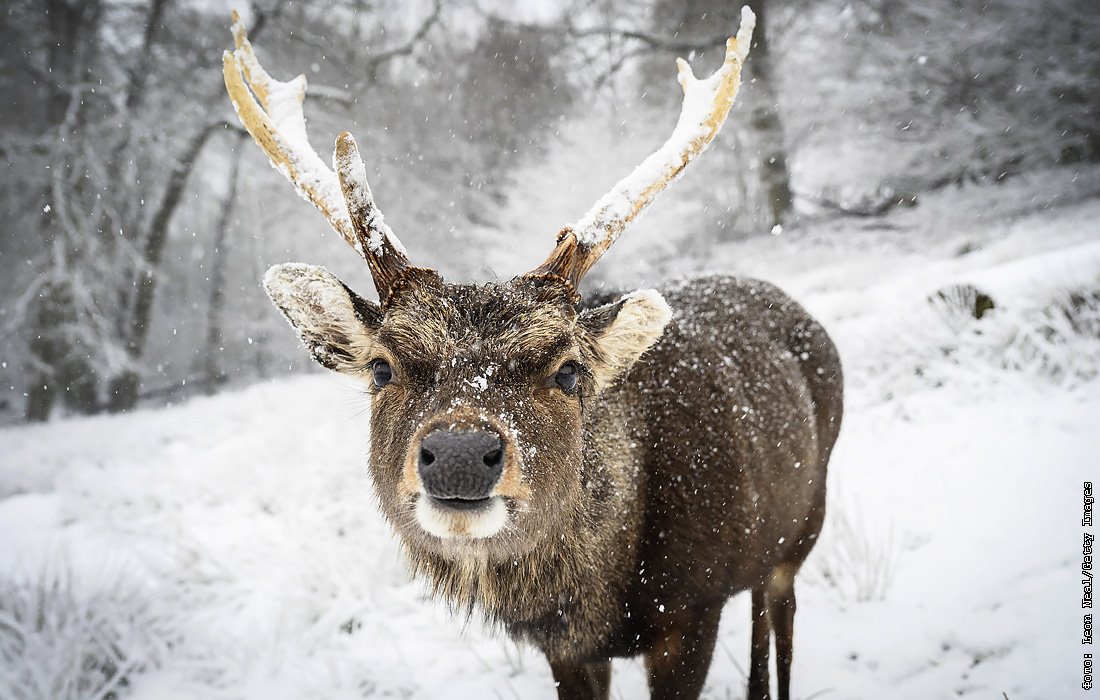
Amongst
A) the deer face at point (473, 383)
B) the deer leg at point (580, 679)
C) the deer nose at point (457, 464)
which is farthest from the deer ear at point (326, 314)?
the deer leg at point (580, 679)

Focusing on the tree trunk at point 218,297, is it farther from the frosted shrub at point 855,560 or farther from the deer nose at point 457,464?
the deer nose at point 457,464

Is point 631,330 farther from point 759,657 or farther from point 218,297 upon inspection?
point 218,297

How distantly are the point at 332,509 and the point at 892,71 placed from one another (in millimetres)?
15389

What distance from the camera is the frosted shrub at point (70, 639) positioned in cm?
395

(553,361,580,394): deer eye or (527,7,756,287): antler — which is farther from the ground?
(527,7,756,287): antler

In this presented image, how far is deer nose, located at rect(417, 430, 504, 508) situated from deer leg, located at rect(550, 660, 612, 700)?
4.31 ft

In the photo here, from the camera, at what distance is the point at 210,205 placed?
21969 millimetres

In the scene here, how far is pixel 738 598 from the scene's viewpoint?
4.89 m

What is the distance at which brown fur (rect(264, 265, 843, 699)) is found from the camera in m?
2.03

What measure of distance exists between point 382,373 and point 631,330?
0.99m

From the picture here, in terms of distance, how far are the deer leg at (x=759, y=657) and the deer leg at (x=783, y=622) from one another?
0.40ft

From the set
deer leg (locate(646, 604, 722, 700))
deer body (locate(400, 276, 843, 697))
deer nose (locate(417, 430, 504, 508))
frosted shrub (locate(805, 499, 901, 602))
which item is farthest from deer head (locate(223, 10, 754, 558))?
frosted shrub (locate(805, 499, 901, 602))

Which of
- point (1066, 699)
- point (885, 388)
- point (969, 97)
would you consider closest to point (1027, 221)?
point (969, 97)

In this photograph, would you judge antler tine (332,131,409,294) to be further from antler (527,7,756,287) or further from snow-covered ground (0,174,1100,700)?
snow-covered ground (0,174,1100,700)
